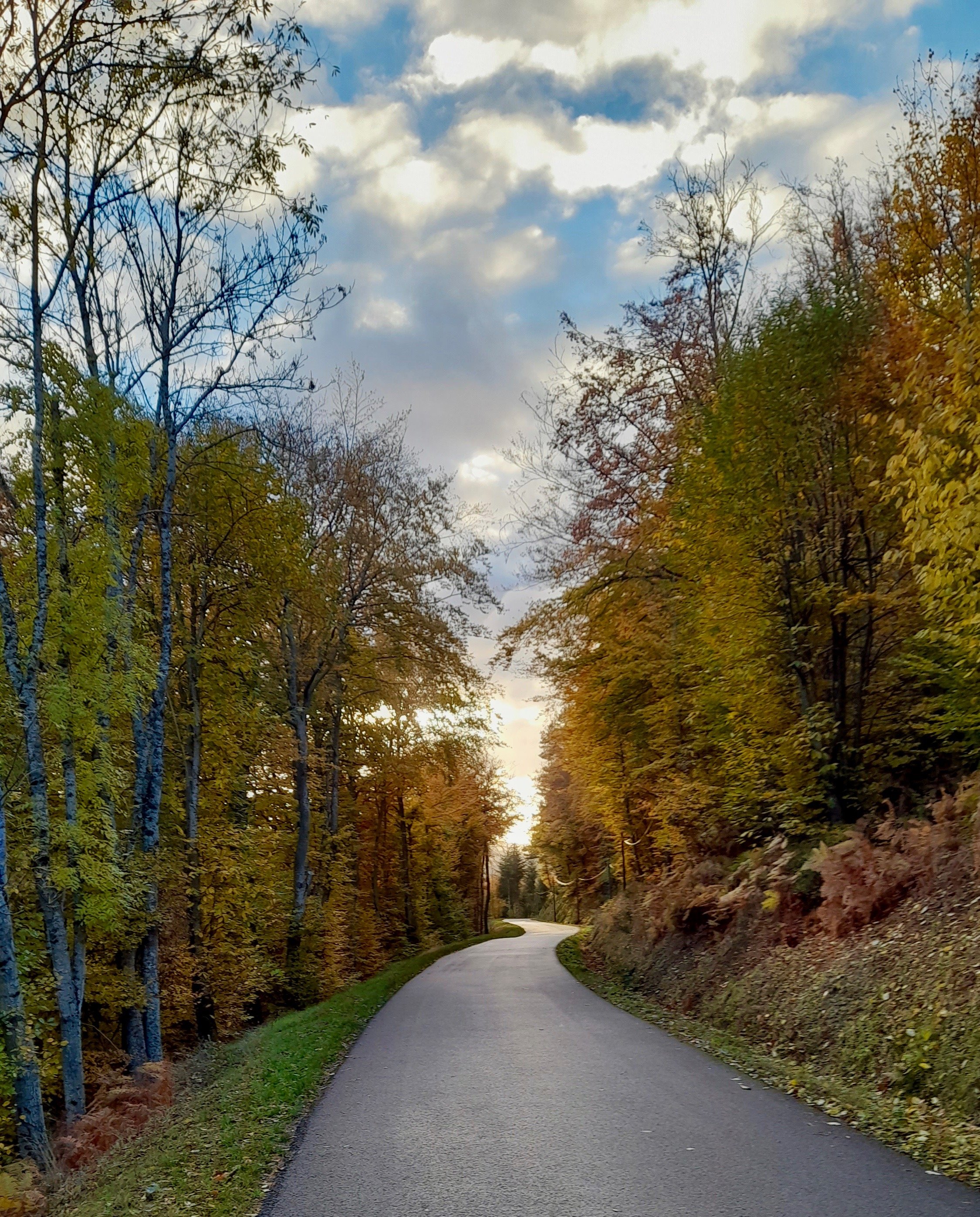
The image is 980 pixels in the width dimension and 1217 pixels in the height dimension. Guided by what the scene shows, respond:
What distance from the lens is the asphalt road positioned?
4441 mm

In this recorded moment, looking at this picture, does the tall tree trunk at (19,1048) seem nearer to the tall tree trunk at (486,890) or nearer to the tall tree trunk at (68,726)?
the tall tree trunk at (68,726)

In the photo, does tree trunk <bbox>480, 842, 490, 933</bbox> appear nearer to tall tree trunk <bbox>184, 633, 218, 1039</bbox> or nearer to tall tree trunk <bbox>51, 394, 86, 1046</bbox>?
tall tree trunk <bbox>184, 633, 218, 1039</bbox>

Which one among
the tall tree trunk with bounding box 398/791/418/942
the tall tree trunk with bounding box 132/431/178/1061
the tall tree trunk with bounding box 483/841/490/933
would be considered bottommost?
the tall tree trunk with bounding box 483/841/490/933

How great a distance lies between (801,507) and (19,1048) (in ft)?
38.6

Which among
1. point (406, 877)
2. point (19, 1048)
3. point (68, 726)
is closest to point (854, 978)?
point (19, 1048)

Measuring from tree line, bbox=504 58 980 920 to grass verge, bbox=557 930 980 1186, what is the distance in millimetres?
3580

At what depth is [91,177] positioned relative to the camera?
10352 millimetres

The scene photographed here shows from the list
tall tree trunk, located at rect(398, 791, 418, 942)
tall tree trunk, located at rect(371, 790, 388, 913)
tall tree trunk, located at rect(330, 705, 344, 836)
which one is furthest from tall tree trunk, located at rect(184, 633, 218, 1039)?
tall tree trunk, located at rect(398, 791, 418, 942)

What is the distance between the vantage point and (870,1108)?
583 centimetres

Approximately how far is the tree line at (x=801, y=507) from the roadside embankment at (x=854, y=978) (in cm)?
142

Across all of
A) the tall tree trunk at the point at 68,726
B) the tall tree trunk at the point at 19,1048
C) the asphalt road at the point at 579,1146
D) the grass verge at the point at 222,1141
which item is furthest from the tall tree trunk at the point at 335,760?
the tall tree trunk at the point at 19,1048

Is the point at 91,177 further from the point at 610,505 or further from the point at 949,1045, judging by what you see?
the point at 949,1045

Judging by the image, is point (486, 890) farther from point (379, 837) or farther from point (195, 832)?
point (195, 832)

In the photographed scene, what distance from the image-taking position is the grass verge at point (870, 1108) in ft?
15.7
